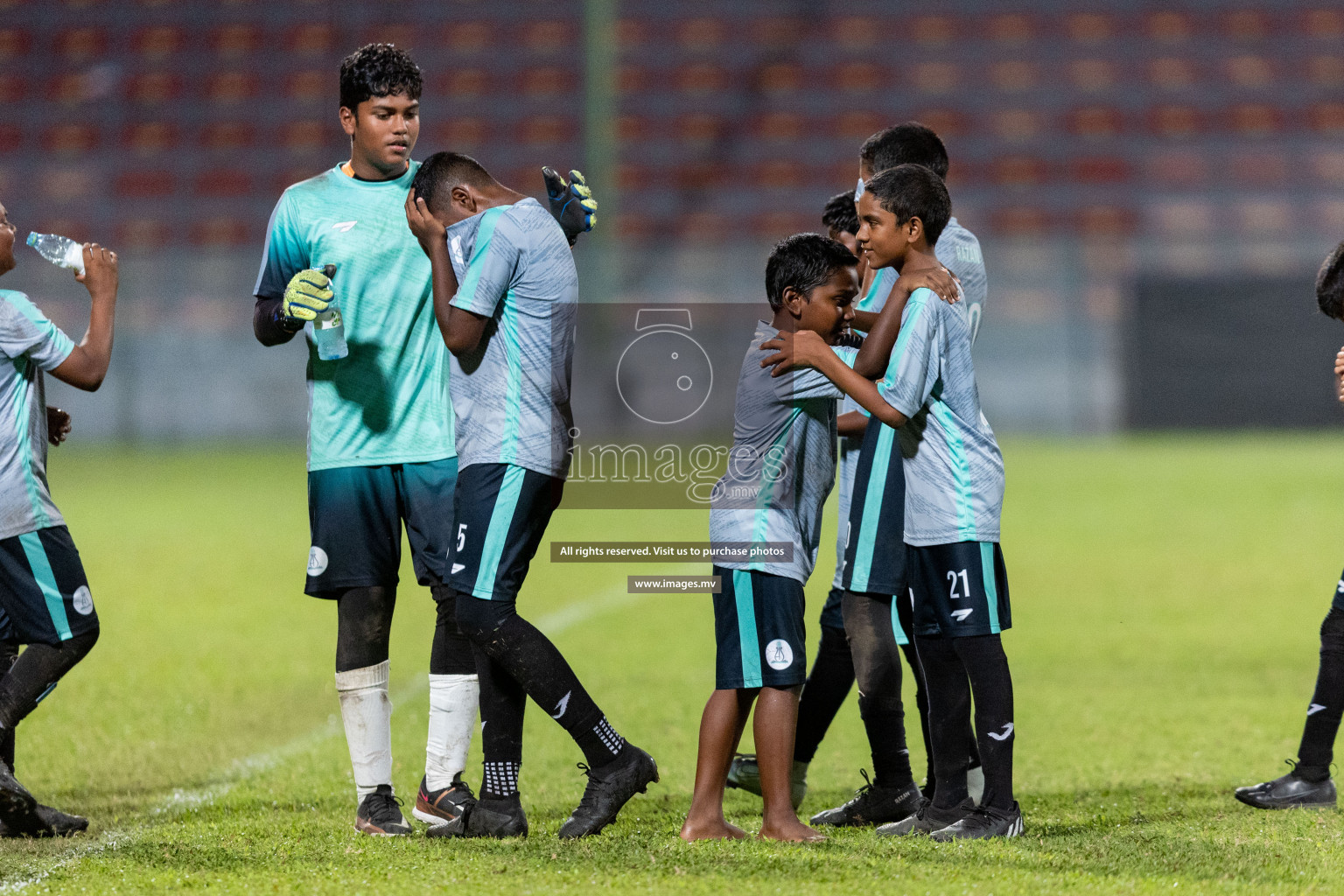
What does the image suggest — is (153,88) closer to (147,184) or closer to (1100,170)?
(147,184)

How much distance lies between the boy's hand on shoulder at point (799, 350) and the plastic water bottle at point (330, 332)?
1.08 m

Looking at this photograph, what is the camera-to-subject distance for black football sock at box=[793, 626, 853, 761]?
13.6 feet

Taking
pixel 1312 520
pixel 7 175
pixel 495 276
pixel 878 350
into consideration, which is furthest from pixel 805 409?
pixel 7 175

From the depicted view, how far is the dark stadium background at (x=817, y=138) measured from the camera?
21.2 metres

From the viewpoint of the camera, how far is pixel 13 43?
24078mm

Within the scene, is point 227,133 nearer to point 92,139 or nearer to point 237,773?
point 92,139

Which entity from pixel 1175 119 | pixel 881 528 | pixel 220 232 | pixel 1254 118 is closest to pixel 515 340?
pixel 881 528

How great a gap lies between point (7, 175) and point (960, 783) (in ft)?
74.7

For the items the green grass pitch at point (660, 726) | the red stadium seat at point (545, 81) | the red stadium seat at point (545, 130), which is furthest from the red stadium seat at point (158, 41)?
the green grass pitch at point (660, 726)

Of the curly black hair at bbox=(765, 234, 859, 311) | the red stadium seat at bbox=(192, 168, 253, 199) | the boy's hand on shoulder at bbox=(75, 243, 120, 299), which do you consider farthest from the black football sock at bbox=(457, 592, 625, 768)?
the red stadium seat at bbox=(192, 168, 253, 199)

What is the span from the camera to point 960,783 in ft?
11.8

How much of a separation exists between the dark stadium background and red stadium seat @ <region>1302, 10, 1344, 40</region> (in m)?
0.05

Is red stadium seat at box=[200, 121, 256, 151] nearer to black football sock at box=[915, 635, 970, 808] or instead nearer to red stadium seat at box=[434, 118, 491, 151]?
red stadium seat at box=[434, 118, 491, 151]

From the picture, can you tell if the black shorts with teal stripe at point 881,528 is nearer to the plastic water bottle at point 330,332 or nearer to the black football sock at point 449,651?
the black football sock at point 449,651
